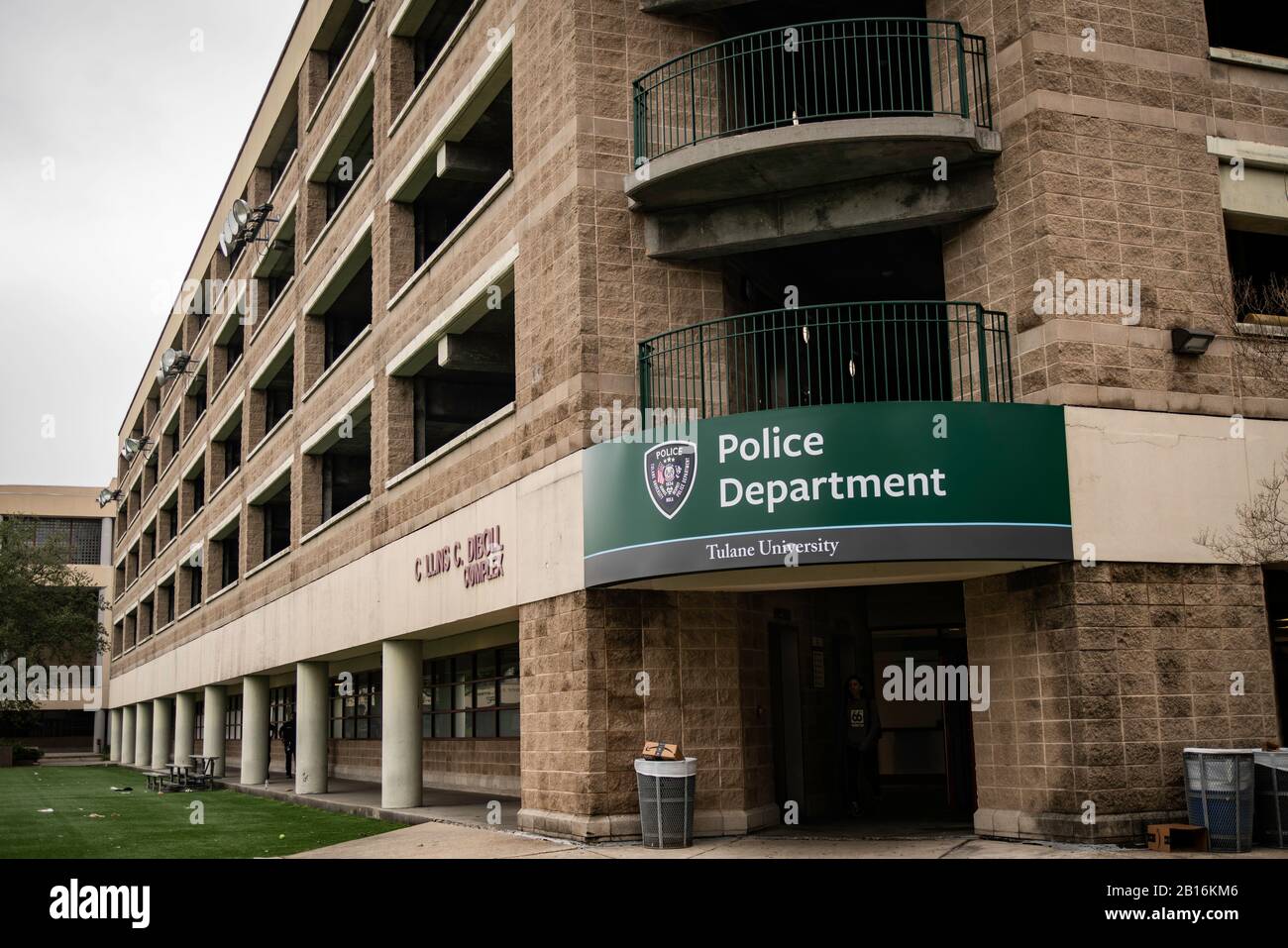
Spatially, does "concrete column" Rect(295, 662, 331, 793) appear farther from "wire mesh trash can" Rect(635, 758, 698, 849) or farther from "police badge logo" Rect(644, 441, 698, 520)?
"police badge logo" Rect(644, 441, 698, 520)

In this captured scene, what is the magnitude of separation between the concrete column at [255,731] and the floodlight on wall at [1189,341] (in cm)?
2435

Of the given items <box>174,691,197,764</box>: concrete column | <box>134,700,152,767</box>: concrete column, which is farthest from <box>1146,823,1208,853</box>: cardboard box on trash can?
<box>134,700,152,767</box>: concrete column

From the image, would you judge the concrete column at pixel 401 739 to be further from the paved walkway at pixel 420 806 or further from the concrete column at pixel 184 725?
the concrete column at pixel 184 725

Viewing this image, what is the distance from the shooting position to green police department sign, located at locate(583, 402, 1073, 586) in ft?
39.9

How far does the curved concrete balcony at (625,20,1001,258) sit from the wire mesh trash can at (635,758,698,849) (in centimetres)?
620

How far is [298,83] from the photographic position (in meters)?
31.2

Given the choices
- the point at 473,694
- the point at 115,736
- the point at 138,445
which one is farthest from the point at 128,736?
the point at 473,694

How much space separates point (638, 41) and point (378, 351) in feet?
29.7

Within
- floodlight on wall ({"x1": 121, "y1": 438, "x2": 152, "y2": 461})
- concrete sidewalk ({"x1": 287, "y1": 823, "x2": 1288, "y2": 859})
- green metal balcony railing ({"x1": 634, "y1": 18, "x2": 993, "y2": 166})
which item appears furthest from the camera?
floodlight on wall ({"x1": 121, "y1": 438, "x2": 152, "y2": 461})

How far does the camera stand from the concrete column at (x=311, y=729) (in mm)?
25281

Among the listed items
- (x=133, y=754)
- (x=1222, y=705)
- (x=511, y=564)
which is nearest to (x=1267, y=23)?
(x=1222, y=705)

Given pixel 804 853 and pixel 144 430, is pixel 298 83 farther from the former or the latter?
pixel 144 430

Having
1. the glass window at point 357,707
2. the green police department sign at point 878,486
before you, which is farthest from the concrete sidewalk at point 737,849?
the glass window at point 357,707

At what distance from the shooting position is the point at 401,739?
2027cm
